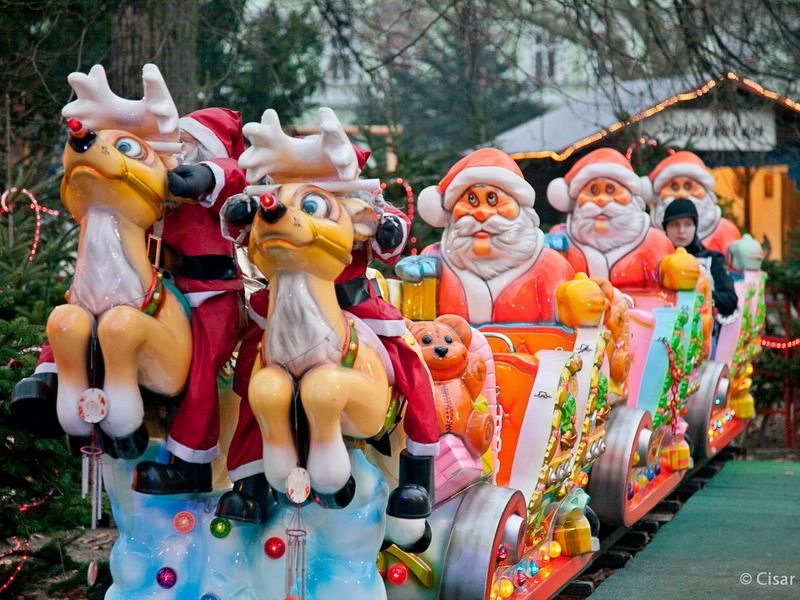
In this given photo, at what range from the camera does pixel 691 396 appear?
832 cm

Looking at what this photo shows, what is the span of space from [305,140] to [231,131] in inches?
22.1

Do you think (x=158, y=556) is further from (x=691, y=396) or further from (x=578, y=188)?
(x=691, y=396)

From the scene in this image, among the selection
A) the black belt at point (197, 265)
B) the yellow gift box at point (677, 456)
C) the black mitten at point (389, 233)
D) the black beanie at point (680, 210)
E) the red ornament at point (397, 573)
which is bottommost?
the yellow gift box at point (677, 456)

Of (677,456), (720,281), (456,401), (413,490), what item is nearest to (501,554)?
(456,401)

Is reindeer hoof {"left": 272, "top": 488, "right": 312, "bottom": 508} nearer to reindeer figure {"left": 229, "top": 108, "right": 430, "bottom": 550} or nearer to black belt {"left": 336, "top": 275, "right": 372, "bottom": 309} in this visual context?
reindeer figure {"left": 229, "top": 108, "right": 430, "bottom": 550}

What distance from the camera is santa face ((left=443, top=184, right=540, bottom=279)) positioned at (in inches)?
223

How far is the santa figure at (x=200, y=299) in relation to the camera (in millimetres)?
3672

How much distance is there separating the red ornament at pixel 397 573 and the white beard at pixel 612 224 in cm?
382

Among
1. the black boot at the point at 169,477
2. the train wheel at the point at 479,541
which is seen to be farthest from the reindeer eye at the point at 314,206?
the train wheel at the point at 479,541

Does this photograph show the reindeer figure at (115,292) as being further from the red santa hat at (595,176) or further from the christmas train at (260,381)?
the red santa hat at (595,176)

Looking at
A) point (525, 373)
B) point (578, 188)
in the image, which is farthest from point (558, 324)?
point (578, 188)

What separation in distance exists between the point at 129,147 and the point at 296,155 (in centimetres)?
47

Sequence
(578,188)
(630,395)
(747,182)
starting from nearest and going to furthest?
(630,395) < (578,188) < (747,182)

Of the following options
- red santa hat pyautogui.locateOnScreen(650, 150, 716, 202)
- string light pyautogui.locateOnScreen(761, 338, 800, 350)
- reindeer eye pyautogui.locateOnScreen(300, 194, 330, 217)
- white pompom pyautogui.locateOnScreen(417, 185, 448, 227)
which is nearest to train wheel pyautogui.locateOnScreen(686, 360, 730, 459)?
red santa hat pyautogui.locateOnScreen(650, 150, 716, 202)
